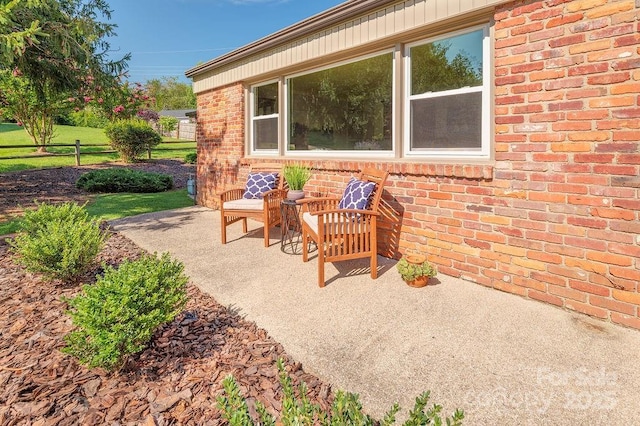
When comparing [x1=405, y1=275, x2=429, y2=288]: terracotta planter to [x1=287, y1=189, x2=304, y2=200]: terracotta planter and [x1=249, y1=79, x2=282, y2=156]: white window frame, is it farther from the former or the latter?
[x1=249, y1=79, x2=282, y2=156]: white window frame

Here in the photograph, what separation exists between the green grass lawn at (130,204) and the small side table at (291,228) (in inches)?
143

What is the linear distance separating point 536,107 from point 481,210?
0.99 metres

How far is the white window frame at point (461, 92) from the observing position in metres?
3.61

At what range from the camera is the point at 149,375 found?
2.28m

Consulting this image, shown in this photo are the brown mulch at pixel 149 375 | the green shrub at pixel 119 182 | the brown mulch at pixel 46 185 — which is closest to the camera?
the brown mulch at pixel 149 375

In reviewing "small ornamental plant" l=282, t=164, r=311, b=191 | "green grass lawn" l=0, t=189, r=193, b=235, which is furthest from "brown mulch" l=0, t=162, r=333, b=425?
"green grass lawn" l=0, t=189, r=193, b=235

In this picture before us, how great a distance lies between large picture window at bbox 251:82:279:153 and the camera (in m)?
6.45

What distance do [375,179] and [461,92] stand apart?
4.08 ft

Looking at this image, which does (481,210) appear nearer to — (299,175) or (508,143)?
(508,143)

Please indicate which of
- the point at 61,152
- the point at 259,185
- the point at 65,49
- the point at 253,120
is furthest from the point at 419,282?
the point at 61,152

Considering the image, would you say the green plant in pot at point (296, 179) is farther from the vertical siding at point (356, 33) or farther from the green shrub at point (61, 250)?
the green shrub at point (61, 250)

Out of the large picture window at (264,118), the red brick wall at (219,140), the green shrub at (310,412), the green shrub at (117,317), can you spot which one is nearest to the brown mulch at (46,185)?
the red brick wall at (219,140)

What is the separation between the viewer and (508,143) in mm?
3354

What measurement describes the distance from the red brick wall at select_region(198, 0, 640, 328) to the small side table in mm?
1792
